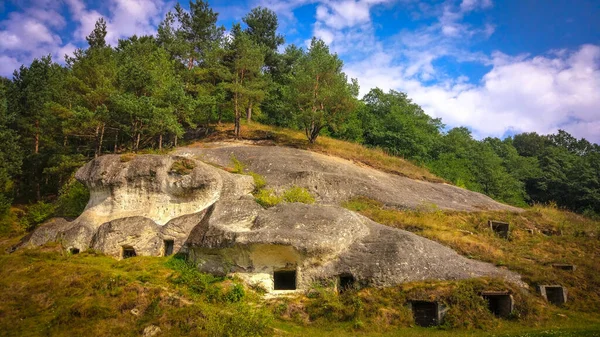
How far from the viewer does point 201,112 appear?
128 feet

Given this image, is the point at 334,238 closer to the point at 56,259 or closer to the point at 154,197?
the point at 154,197

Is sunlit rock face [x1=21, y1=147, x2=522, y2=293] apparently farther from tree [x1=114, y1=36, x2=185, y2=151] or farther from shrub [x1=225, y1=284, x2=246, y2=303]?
tree [x1=114, y1=36, x2=185, y2=151]

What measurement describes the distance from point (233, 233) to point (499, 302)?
12837 millimetres

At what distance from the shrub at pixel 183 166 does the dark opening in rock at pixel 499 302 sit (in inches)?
718

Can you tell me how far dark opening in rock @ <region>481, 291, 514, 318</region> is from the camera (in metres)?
16.8

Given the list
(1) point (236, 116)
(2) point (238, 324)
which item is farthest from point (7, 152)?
(2) point (238, 324)

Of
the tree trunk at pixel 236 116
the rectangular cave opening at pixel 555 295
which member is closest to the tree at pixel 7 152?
the tree trunk at pixel 236 116

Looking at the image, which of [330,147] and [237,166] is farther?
[330,147]

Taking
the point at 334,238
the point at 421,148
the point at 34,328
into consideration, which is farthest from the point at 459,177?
the point at 34,328

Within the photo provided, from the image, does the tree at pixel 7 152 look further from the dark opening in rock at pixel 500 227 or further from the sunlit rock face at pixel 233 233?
the dark opening in rock at pixel 500 227

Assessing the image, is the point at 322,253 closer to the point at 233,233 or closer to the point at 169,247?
the point at 233,233

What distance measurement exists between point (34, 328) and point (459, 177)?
155ft

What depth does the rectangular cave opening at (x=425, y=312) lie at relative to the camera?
16797 millimetres

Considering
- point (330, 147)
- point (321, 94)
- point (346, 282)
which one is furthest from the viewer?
point (330, 147)
